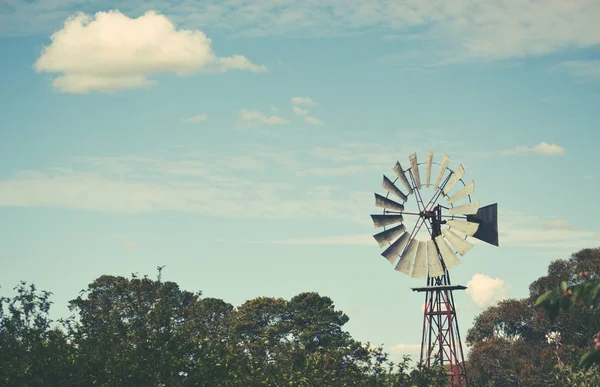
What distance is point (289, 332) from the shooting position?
89.2 m

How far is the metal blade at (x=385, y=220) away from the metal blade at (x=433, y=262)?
2047 millimetres

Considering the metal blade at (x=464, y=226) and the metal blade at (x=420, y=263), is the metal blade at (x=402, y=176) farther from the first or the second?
the metal blade at (x=420, y=263)

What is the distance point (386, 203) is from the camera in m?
43.5

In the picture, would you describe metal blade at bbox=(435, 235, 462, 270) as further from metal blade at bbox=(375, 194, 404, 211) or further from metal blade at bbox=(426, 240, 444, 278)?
metal blade at bbox=(375, 194, 404, 211)

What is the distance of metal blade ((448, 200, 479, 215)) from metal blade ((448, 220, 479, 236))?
447mm

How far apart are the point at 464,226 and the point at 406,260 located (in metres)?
3.38

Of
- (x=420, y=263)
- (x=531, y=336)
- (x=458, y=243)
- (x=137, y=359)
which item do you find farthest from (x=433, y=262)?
(x=531, y=336)

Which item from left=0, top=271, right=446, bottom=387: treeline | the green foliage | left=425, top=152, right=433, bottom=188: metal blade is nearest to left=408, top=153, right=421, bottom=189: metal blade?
left=425, top=152, right=433, bottom=188: metal blade

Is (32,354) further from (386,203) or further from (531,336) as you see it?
(531,336)

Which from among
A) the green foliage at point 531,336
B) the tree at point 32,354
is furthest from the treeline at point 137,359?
the green foliage at point 531,336

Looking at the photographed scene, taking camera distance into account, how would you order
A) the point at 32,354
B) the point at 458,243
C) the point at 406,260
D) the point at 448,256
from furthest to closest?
the point at 406,260 < the point at 448,256 < the point at 458,243 < the point at 32,354

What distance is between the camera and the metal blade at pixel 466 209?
139ft

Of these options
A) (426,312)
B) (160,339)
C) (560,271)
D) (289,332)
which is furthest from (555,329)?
(160,339)

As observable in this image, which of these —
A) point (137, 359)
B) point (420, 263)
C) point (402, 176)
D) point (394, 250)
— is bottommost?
point (137, 359)
